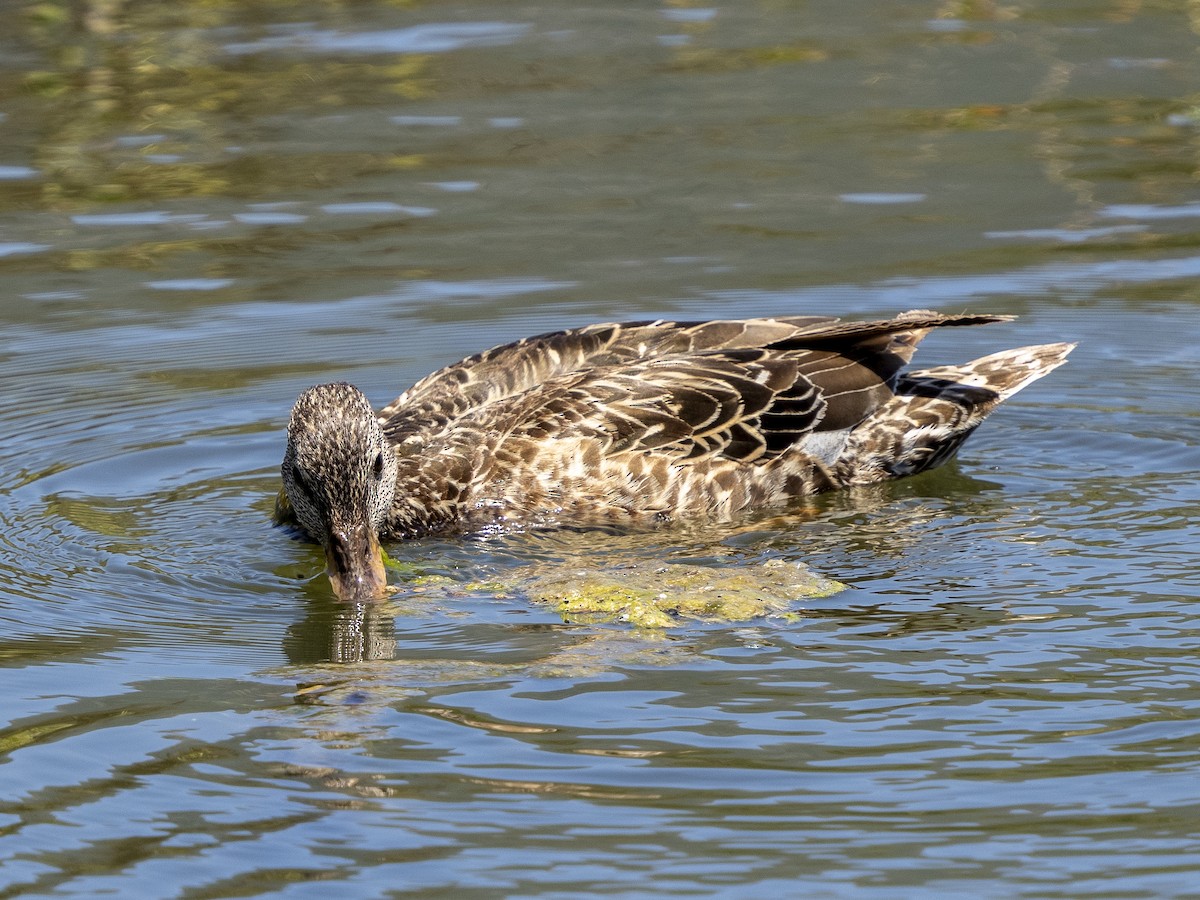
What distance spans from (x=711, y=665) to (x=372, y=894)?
1.97 meters

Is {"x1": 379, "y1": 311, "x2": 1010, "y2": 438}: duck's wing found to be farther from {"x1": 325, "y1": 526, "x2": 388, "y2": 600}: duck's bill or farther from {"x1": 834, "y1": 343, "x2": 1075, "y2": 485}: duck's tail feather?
{"x1": 325, "y1": 526, "x2": 388, "y2": 600}: duck's bill

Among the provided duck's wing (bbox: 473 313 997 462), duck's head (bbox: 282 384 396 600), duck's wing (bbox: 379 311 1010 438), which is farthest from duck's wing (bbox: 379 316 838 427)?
duck's head (bbox: 282 384 396 600)

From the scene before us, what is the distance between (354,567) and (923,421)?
3.06 m

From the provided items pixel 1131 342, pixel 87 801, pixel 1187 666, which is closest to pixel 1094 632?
pixel 1187 666

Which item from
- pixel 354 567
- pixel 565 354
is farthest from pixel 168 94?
pixel 354 567

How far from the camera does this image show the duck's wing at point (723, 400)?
932 cm

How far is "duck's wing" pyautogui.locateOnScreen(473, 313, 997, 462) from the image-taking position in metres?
9.32

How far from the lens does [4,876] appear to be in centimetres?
566

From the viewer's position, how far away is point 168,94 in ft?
52.8

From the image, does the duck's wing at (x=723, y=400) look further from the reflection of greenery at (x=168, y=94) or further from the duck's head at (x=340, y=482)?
the reflection of greenery at (x=168, y=94)

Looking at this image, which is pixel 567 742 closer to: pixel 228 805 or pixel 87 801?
pixel 228 805

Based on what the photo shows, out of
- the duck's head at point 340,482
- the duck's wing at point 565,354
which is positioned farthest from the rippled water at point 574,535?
the duck's wing at point 565,354

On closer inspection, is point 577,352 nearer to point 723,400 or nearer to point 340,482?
point 723,400

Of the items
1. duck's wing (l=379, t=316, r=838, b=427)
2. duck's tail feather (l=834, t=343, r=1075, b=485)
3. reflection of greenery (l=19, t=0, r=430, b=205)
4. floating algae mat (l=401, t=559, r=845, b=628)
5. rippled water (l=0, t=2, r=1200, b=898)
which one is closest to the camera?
rippled water (l=0, t=2, r=1200, b=898)
